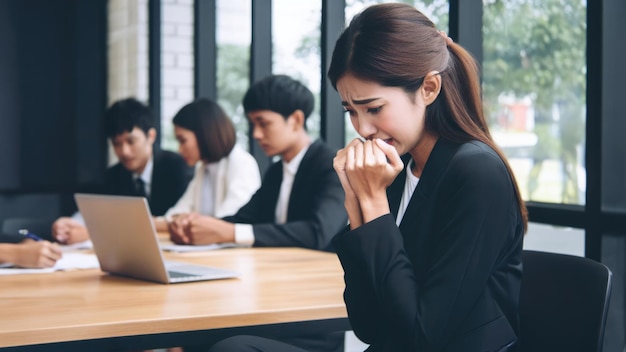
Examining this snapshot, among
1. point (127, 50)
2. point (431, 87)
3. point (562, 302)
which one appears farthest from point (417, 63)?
point (127, 50)

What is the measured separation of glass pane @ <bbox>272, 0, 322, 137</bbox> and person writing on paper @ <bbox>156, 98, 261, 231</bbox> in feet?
1.31

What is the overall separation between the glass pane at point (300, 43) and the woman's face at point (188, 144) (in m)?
0.57

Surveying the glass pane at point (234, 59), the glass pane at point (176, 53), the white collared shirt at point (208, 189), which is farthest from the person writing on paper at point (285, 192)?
the glass pane at point (176, 53)

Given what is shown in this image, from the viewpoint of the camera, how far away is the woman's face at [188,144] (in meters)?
4.04

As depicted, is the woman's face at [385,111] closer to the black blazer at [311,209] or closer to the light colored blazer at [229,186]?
the black blazer at [311,209]

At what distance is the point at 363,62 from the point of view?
162 centimetres

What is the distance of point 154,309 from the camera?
1.75m

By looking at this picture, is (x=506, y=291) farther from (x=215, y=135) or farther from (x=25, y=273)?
(x=215, y=135)

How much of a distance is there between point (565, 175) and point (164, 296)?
1.24 metres

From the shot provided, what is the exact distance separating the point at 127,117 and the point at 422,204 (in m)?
3.24

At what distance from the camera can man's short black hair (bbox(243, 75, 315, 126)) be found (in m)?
3.28

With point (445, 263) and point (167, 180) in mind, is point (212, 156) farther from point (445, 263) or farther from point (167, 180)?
point (445, 263)

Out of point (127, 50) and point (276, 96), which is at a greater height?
point (127, 50)

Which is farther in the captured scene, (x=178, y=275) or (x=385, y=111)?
(x=178, y=275)
